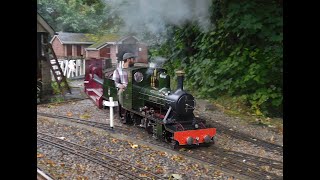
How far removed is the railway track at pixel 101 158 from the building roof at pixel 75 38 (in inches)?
685

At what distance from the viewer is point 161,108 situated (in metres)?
8.38

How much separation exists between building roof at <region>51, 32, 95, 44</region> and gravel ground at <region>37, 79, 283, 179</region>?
14741 mm

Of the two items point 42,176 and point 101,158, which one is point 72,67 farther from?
point 42,176

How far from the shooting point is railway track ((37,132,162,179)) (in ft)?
19.0

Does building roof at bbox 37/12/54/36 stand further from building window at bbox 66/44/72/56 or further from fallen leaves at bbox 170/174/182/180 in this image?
building window at bbox 66/44/72/56

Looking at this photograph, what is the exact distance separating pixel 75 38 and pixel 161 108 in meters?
18.6

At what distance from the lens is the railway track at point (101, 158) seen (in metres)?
5.79

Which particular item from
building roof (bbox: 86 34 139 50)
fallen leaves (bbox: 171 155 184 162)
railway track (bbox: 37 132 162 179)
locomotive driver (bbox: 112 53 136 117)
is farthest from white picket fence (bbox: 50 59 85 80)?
fallen leaves (bbox: 171 155 184 162)

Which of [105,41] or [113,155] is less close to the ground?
[105,41]

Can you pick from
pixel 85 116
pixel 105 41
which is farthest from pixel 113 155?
pixel 105 41

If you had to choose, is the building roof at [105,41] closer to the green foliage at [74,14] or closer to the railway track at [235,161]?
the green foliage at [74,14]

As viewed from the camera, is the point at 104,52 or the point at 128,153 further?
the point at 104,52
